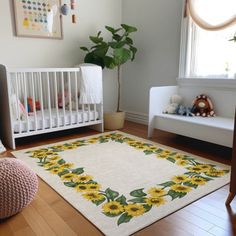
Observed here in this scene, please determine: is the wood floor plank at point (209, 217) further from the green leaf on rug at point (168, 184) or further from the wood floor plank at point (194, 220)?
the green leaf on rug at point (168, 184)

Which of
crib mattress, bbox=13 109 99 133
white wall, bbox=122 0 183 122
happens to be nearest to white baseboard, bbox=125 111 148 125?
white wall, bbox=122 0 183 122

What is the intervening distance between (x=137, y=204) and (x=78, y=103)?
180 cm

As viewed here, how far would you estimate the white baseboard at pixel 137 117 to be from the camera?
3629 mm

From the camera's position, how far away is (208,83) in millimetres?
2721

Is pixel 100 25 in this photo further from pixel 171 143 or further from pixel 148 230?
pixel 148 230

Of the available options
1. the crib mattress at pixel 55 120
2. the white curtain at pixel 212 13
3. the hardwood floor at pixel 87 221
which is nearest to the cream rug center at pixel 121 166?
the hardwood floor at pixel 87 221

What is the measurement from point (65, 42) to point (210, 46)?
6.31 ft

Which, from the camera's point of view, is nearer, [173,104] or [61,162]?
[61,162]

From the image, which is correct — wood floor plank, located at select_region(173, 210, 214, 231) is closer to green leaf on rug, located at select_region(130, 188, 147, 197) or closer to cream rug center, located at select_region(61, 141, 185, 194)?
green leaf on rug, located at select_region(130, 188, 147, 197)

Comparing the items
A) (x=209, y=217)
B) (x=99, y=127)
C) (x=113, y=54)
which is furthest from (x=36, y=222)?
(x=113, y=54)

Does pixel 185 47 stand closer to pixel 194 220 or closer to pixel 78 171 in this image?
pixel 78 171

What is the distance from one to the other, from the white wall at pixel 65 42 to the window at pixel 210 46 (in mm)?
1363

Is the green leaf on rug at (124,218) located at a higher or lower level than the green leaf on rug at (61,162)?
lower

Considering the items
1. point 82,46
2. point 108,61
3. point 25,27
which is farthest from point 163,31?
point 25,27
